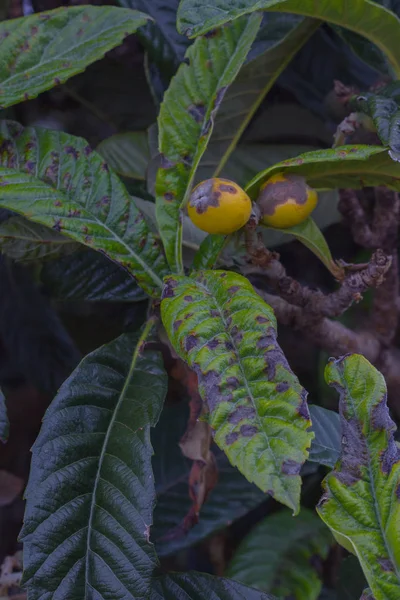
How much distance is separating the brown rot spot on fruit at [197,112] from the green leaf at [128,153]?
1.22 feet

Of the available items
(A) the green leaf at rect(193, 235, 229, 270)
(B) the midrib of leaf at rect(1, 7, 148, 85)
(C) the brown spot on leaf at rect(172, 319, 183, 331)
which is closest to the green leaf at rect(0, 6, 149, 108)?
(B) the midrib of leaf at rect(1, 7, 148, 85)

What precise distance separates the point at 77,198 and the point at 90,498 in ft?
1.34

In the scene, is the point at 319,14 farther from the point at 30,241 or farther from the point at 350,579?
the point at 350,579

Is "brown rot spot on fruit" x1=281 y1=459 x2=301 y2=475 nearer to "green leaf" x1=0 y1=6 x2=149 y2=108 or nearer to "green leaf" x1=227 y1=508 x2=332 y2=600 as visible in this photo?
"green leaf" x1=227 y1=508 x2=332 y2=600

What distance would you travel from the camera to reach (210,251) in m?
0.90

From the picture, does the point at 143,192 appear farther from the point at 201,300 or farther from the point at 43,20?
the point at 201,300

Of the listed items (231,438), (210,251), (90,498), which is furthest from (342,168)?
(90,498)

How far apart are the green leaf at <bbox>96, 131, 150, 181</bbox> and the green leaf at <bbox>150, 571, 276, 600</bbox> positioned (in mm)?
740

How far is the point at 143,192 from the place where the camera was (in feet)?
3.82

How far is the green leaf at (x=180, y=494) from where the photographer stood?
1195 mm

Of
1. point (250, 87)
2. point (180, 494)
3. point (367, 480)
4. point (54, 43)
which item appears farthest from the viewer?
point (180, 494)

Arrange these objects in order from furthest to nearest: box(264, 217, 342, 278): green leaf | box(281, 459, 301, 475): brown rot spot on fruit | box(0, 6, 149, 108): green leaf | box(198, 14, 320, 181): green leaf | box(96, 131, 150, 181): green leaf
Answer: box(96, 131, 150, 181): green leaf
box(198, 14, 320, 181): green leaf
box(0, 6, 149, 108): green leaf
box(264, 217, 342, 278): green leaf
box(281, 459, 301, 475): brown rot spot on fruit

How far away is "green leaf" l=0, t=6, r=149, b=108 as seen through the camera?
990 mm

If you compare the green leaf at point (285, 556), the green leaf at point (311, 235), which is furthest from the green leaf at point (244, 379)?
the green leaf at point (285, 556)
